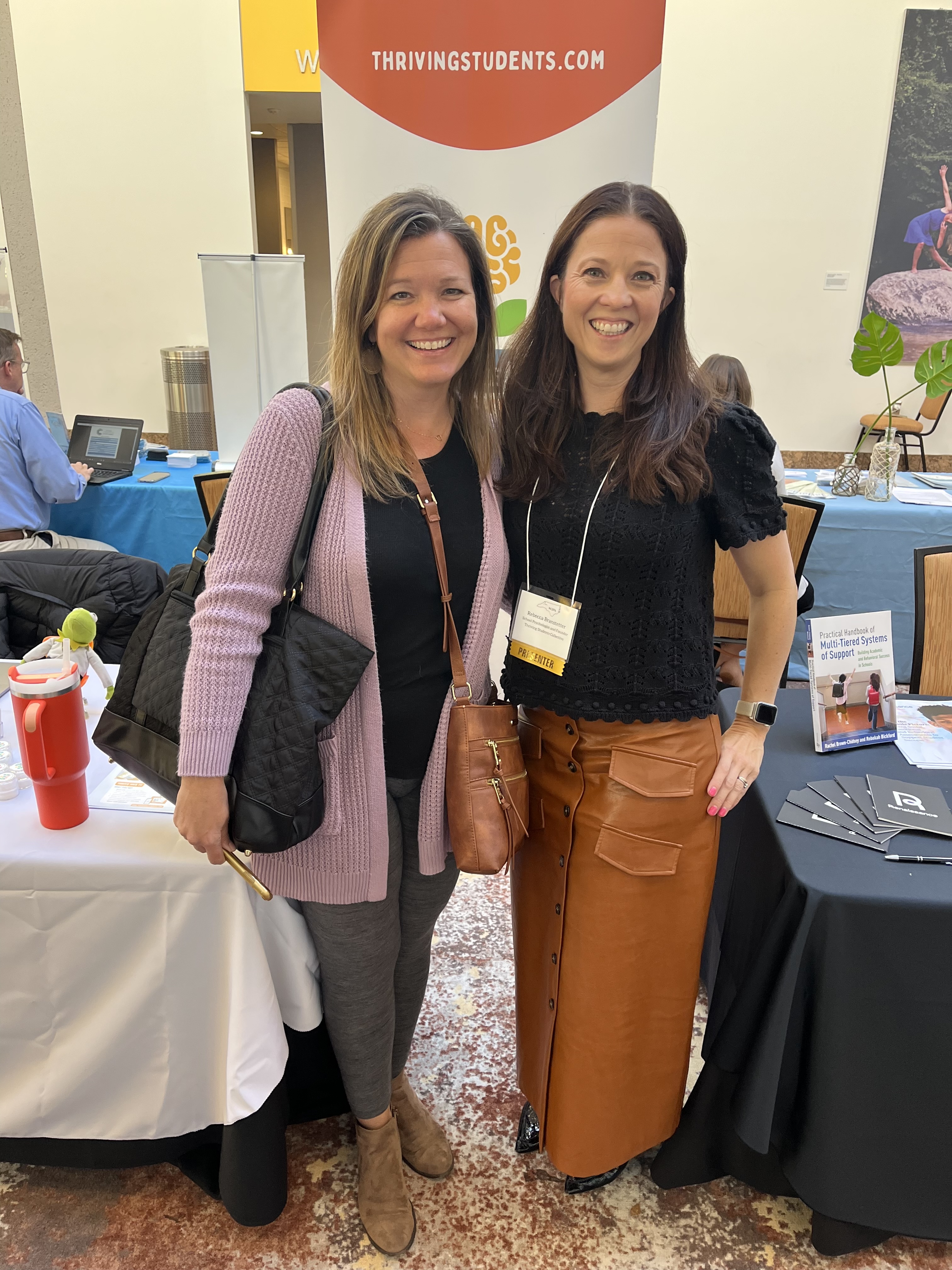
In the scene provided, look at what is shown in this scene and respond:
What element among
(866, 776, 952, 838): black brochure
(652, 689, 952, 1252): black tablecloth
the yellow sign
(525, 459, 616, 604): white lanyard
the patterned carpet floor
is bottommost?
the patterned carpet floor

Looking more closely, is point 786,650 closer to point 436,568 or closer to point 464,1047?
point 436,568

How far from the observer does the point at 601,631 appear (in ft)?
3.72

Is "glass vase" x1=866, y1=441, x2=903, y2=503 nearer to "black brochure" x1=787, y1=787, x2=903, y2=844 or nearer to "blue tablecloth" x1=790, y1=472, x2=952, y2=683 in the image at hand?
"blue tablecloth" x1=790, y1=472, x2=952, y2=683

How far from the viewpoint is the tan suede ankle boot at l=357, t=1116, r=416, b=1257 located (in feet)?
4.32

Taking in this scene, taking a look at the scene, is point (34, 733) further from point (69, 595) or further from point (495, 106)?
point (495, 106)

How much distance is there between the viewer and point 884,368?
3.53m

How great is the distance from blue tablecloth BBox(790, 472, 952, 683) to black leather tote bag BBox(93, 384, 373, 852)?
285 centimetres

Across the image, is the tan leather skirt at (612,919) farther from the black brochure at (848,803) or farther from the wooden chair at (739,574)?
the wooden chair at (739,574)

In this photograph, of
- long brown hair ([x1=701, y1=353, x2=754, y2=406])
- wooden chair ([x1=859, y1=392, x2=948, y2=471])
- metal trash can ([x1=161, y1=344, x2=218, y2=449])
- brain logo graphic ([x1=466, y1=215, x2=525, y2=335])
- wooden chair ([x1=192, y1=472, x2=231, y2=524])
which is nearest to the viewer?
brain logo graphic ([x1=466, y1=215, x2=525, y2=335])

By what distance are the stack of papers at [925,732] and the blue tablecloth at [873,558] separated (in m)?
1.72

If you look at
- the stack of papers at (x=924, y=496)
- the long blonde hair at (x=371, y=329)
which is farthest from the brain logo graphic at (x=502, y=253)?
the stack of papers at (x=924, y=496)

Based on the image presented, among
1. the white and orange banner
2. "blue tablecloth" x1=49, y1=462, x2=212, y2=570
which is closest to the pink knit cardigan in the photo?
the white and orange banner

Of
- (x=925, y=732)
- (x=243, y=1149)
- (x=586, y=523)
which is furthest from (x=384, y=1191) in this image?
(x=925, y=732)

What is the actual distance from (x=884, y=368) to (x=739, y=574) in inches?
56.8
